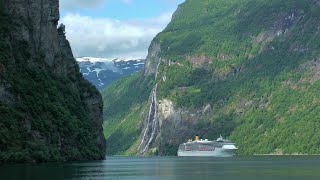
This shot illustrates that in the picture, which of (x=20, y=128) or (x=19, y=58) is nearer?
(x=20, y=128)

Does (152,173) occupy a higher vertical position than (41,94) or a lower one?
lower

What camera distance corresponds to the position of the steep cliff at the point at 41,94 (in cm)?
13262

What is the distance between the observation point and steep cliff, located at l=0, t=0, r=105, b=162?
133m

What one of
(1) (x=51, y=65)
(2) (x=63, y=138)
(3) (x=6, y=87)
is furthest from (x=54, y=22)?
(3) (x=6, y=87)

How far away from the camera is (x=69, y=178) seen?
89.6m

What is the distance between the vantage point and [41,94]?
499 ft

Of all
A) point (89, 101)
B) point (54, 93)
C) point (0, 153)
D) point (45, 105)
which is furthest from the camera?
point (89, 101)

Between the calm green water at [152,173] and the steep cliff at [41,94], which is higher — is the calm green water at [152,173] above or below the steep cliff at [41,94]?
below

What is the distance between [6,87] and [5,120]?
8550 mm

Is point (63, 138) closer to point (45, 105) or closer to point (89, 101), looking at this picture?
point (45, 105)

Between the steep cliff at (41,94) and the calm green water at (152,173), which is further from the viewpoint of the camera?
the steep cliff at (41,94)

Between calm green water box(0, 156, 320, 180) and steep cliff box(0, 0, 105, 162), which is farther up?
steep cliff box(0, 0, 105, 162)

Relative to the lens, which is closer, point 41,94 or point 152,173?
point 152,173

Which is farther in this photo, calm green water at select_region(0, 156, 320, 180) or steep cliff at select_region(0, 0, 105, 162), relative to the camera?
steep cliff at select_region(0, 0, 105, 162)
